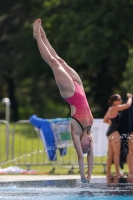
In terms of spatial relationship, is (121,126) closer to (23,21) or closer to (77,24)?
(77,24)

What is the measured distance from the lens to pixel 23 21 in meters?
42.9

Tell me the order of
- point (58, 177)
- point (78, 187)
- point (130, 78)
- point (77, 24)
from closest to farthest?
1. point (78, 187)
2. point (58, 177)
3. point (130, 78)
4. point (77, 24)

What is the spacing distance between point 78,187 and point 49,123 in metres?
4.07

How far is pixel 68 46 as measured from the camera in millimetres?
36281

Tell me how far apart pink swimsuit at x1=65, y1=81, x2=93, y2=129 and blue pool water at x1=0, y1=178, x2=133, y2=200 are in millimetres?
965

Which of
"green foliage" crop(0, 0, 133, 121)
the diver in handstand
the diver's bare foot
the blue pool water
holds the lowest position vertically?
"green foliage" crop(0, 0, 133, 121)

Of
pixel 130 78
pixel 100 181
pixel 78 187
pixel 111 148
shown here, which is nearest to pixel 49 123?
pixel 111 148

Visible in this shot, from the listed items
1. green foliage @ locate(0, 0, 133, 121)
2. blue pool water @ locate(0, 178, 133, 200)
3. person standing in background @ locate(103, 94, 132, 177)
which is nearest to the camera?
blue pool water @ locate(0, 178, 133, 200)

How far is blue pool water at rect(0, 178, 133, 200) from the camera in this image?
9.12 m

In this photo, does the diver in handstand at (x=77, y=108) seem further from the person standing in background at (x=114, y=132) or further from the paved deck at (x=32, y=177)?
the person standing in background at (x=114, y=132)

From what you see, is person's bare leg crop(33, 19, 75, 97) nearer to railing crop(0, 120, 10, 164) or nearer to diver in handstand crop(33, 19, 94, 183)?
diver in handstand crop(33, 19, 94, 183)

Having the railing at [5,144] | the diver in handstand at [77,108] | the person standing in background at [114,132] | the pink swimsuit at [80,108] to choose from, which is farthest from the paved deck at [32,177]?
the pink swimsuit at [80,108]

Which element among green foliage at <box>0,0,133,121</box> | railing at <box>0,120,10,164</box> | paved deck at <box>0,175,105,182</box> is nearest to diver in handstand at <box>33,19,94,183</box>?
paved deck at <box>0,175,105,182</box>

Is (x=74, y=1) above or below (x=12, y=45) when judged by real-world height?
above
